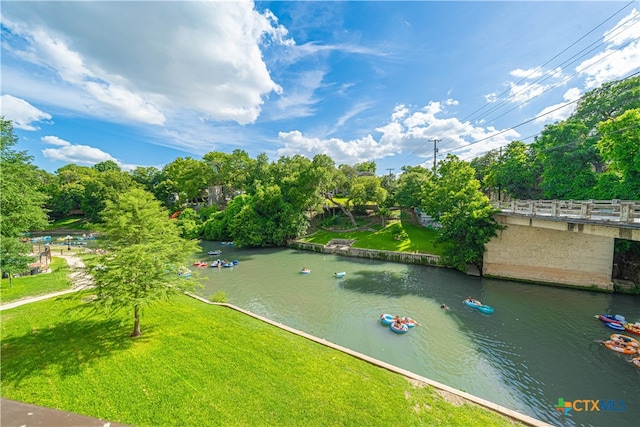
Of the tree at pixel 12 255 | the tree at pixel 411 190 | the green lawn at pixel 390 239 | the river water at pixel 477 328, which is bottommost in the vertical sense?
the river water at pixel 477 328

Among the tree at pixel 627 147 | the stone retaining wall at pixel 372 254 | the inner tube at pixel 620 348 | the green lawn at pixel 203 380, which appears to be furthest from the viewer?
the stone retaining wall at pixel 372 254

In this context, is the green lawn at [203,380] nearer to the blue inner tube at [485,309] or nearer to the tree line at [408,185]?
the tree line at [408,185]

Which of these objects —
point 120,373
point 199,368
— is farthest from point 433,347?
point 120,373

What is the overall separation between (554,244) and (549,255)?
93cm

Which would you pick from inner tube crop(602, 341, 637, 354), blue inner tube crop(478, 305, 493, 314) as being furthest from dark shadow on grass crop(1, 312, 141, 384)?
inner tube crop(602, 341, 637, 354)

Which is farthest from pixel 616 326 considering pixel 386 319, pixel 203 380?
pixel 203 380

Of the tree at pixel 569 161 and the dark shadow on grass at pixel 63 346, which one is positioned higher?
the tree at pixel 569 161

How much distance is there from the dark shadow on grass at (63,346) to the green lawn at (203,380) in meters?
0.03

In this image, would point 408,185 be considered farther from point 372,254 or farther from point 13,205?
point 13,205

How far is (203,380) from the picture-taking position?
6.79 metres

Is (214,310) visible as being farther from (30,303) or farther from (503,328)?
(503,328)

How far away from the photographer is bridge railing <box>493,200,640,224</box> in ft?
39.1

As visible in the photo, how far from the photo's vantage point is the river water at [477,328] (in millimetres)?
8664

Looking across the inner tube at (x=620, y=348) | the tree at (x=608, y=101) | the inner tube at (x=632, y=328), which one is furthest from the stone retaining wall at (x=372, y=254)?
the tree at (x=608, y=101)
